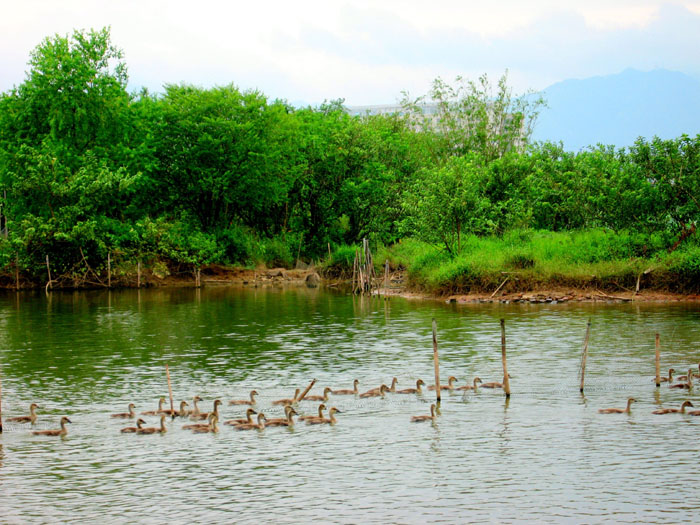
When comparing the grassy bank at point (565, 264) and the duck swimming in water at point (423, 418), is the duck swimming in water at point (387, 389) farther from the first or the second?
the grassy bank at point (565, 264)

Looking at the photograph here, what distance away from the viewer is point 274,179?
71.9 m

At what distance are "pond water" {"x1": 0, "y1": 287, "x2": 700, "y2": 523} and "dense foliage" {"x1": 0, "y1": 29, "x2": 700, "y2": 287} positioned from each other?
12.1m

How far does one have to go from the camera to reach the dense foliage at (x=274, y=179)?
48.2 metres

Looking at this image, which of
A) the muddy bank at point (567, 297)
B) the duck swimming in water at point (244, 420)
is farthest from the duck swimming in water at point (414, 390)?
the muddy bank at point (567, 297)

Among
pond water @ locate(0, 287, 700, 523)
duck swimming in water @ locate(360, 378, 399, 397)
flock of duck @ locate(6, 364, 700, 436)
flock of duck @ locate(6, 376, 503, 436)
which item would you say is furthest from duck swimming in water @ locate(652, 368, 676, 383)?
duck swimming in water @ locate(360, 378, 399, 397)

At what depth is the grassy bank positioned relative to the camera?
149 ft

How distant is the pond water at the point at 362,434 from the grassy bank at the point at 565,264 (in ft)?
23.2

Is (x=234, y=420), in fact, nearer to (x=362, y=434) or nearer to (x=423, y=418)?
(x=362, y=434)

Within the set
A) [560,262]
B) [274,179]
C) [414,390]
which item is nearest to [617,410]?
[414,390]

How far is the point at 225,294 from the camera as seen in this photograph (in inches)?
2379

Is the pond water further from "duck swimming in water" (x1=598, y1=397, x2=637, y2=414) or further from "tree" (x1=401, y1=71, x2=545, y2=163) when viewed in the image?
"tree" (x1=401, y1=71, x2=545, y2=163)

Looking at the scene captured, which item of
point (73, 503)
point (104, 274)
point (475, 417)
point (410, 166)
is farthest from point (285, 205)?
point (73, 503)

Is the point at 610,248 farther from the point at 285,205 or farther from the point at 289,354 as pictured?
Result: the point at 285,205

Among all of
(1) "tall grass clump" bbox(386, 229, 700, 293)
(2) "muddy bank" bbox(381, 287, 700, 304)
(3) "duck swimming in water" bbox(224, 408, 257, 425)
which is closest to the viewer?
(3) "duck swimming in water" bbox(224, 408, 257, 425)
